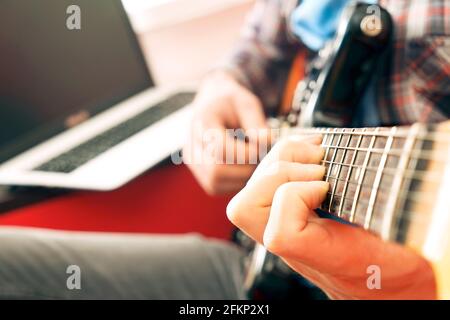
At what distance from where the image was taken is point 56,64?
3.10ft

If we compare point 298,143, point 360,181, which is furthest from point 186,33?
point 360,181

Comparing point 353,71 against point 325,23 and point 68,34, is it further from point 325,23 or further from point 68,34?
point 68,34

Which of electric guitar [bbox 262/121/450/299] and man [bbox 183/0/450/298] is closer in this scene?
electric guitar [bbox 262/121/450/299]

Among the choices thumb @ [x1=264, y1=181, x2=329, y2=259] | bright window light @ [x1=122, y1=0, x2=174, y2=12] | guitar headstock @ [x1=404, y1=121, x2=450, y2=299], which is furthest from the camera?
bright window light @ [x1=122, y1=0, x2=174, y2=12]

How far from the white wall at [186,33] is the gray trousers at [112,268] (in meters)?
0.58

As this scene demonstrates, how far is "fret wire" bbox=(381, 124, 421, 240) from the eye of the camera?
29 centimetres

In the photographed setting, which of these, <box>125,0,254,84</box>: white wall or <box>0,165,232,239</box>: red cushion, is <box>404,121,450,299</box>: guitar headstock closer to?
<box>0,165,232,239</box>: red cushion

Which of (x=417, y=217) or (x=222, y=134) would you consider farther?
(x=222, y=134)

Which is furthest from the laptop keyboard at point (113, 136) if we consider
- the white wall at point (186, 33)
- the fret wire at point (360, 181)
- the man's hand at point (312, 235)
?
the fret wire at point (360, 181)

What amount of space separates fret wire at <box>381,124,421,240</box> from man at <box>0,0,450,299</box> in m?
0.08

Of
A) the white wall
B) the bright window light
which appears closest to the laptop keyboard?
the white wall

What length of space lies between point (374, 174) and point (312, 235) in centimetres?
9

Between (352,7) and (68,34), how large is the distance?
0.62 metres

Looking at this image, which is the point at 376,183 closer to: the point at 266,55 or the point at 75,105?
the point at 266,55
